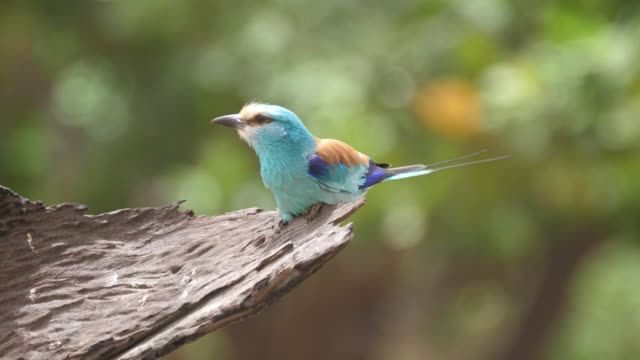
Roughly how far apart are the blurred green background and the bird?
8.10 ft

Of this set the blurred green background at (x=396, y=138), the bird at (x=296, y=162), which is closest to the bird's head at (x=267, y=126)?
the bird at (x=296, y=162)

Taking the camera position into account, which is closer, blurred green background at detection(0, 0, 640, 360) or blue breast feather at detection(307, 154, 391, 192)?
blue breast feather at detection(307, 154, 391, 192)

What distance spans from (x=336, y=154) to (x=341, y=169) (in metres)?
0.03

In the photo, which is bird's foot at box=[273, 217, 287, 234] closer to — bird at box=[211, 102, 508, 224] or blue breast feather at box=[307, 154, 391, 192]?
bird at box=[211, 102, 508, 224]

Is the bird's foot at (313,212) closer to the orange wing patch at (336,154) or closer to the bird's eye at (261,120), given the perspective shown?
the orange wing patch at (336,154)

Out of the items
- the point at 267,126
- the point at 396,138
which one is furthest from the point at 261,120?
the point at 396,138

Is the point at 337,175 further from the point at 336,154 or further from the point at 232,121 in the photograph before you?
the point at 232,121

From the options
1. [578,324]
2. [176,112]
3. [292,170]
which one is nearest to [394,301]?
[578,324]

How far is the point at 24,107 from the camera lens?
20.9ft

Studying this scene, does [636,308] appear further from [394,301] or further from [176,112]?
[176,112]

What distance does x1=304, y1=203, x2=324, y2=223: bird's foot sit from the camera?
7.06 ft

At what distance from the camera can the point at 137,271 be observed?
210cm

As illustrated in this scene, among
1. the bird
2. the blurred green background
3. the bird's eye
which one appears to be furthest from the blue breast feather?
the blurred green background

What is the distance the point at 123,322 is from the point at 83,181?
390 cm
